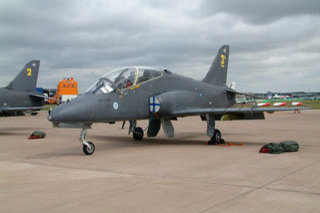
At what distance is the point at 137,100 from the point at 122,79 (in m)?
0.89

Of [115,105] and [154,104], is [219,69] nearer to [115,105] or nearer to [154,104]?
[154,104]

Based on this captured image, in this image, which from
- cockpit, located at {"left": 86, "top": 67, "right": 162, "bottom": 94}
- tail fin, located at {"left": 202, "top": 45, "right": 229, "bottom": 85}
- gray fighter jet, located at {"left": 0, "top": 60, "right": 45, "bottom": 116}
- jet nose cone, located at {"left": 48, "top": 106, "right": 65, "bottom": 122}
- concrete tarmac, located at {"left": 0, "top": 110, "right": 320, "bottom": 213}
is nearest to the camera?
concrete tarmac, located at {"left": 0, "top": 110, "right": 320, "bottom": 213}

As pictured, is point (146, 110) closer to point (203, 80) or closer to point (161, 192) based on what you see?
point (203, 80)

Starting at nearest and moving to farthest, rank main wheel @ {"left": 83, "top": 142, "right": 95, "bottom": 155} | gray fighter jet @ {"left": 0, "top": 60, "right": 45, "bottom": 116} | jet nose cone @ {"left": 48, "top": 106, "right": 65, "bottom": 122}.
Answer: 1. jet nose cone @ {"left": 48, "top": 106, "right": 65, "bottom": 122}
2. main wheel @ {"left": 83, "top": 142, "right": 95, "bottom": 155}
3. gray fighter jet @ {"left": 0, "top": 60, "right": 45, "bottom": 116}

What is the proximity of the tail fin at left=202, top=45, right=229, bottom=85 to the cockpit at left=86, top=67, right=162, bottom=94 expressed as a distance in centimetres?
391

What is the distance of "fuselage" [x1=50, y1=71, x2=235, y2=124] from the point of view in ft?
31.6

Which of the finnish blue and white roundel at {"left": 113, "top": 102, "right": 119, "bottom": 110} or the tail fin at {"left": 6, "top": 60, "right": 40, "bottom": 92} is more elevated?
the tail fin at {"left": 6, "top": 60, "right": 40, "bottom": 92}

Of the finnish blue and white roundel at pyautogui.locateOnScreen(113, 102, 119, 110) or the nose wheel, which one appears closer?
the finnish blue and white roundel at pyautogui.locateOnScreen(113, 102, 119, 110)

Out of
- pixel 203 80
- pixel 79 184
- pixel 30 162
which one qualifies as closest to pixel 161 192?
pixel 79 184

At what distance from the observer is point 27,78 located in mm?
20281

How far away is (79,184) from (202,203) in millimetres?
2453

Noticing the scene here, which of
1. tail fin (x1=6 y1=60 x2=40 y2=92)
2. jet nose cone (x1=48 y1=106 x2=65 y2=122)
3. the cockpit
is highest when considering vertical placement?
tail fin (x1=6 y1=60 x2=40 y2=92)

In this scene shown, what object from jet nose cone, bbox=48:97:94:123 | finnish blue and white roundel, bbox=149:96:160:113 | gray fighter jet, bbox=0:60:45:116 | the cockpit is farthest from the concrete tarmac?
gray fighter jet, bbox=0:60:45:116

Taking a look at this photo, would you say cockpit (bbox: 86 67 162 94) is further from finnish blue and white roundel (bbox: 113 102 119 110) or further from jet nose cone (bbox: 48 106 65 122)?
jet nose cone (bbox: 48 106 65 122)
